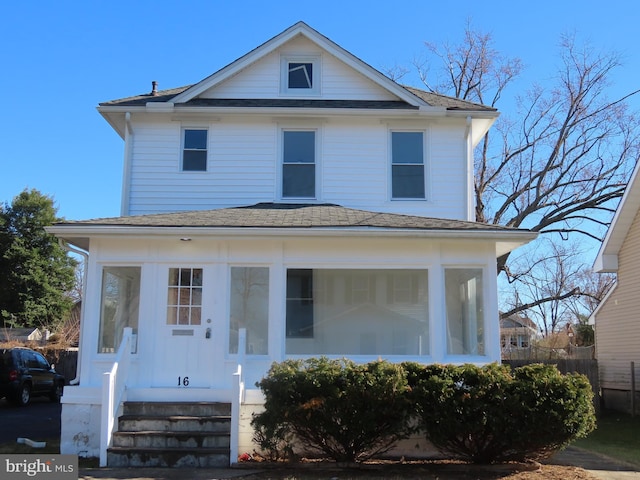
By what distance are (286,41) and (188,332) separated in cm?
713

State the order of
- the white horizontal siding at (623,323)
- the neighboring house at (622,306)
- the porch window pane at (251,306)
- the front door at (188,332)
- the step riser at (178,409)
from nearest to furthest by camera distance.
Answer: the step riser at (178,409)
the front door at (188,332)
the porch window pane at (251,306)
the neighboring house at (622,306)
the white horizontal siding at (623,323)

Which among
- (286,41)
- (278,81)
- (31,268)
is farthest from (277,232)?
(31,268)

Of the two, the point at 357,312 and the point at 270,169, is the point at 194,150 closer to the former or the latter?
the point at 270,169

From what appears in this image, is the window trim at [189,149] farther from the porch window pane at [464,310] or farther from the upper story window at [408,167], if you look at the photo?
the porch window pane at [464,310]

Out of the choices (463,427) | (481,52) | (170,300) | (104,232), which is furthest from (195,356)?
(481,52)

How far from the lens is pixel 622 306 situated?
18.4 meters

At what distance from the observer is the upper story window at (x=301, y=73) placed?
14.4 metres

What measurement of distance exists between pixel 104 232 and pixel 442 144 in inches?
288

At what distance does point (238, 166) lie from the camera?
Answer: 44.9ft

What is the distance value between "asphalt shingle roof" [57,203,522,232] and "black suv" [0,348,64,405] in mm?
10047

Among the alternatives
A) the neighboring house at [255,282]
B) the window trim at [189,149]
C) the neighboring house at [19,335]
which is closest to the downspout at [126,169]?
the neighboring house at [255,282]

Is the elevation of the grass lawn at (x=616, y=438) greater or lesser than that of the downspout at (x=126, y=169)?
lesser

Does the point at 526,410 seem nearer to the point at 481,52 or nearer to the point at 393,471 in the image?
the point at 393,471

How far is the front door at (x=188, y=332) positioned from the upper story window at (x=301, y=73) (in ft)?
18.0
